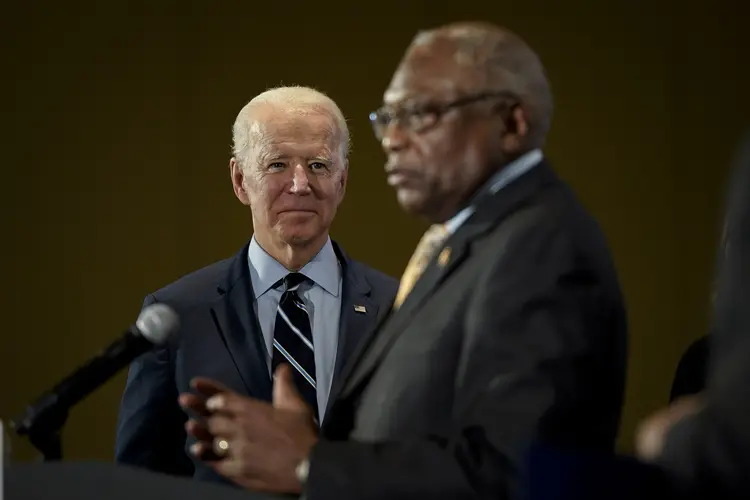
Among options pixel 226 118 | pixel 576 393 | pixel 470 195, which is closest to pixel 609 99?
pixel 226 118

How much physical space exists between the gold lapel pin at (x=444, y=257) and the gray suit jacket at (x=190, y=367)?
0.89 meters

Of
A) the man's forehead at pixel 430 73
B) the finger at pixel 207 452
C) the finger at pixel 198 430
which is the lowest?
the finger at pixel 207 452

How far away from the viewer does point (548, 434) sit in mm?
1570

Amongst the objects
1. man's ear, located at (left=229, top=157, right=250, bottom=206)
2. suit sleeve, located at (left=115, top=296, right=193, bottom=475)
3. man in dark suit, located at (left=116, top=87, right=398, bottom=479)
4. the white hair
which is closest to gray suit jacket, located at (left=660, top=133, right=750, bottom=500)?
man in dark suit, located at (left=116, top=87, right=398, bottom=479)

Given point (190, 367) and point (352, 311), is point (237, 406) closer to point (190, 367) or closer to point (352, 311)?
point (190, 367)

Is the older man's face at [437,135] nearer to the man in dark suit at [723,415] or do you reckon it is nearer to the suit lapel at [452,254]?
the suit lapel at [452,254]

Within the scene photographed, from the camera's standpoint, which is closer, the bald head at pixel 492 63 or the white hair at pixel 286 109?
the bald head at pixel 492 63

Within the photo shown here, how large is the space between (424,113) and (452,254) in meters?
0.22

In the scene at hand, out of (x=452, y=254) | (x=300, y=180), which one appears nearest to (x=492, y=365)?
(x=452, y=254)

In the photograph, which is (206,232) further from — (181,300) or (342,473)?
(342,473)

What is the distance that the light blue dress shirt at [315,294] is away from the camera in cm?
278

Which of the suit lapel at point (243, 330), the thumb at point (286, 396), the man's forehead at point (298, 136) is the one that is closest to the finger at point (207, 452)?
the thumb at point (286, 396)

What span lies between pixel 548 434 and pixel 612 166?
264 centimetres

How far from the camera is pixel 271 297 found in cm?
286
